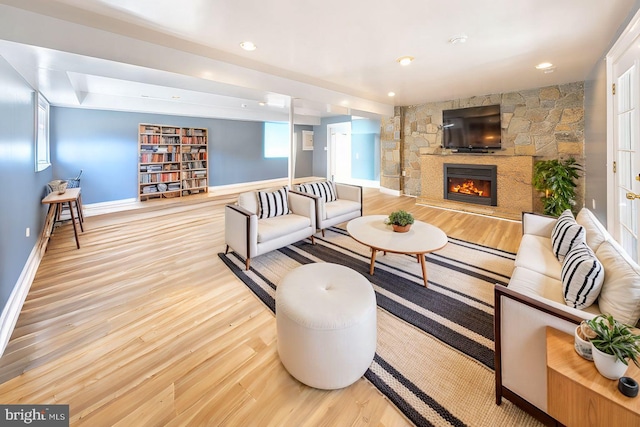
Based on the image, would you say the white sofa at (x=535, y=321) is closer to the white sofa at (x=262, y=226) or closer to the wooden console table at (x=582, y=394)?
the wooden console table at (x=582, y=394)

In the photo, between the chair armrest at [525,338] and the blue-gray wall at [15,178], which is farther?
the blue-gray wall at [15,178]

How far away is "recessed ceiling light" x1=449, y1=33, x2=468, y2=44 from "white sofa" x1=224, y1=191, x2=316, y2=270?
2.31 meters

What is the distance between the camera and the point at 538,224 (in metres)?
2.80

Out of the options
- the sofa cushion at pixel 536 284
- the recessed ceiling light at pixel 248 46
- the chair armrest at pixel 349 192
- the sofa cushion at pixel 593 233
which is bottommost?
the sofa cushion at pixel 536 284

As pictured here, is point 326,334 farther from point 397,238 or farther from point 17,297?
point 17,297

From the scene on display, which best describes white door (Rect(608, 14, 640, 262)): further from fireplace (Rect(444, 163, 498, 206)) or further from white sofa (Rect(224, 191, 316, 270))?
white sofa (Rect(224, 191, 316, 270))

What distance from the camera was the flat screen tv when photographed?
5.38m

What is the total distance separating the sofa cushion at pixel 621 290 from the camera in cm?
119

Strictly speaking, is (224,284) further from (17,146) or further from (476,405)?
(17,146)

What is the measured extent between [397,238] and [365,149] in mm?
6669

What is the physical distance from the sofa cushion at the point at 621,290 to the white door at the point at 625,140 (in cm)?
86

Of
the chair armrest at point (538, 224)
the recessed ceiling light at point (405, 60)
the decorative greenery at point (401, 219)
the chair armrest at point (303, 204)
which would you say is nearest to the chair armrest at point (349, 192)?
the chair armrest at point (303, 204)

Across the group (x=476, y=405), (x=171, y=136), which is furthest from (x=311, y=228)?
(x=171, y=136)

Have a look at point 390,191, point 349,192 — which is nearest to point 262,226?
point 349,192
